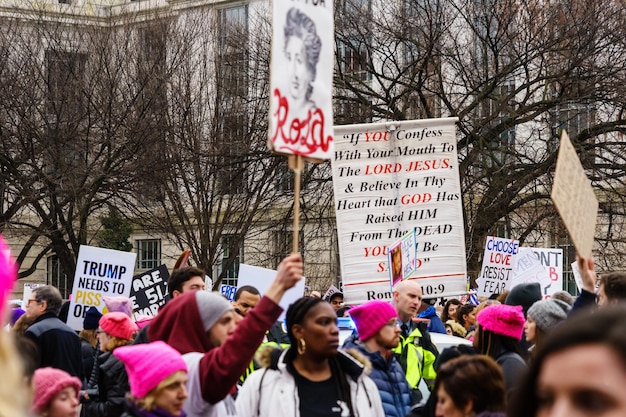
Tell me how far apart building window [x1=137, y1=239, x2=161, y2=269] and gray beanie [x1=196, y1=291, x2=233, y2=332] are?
128 feet

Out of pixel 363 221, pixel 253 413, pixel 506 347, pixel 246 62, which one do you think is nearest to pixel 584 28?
pixel 246 62

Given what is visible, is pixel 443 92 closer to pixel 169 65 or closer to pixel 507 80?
pixel 507 80

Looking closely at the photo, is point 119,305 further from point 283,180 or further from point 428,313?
point 283,180

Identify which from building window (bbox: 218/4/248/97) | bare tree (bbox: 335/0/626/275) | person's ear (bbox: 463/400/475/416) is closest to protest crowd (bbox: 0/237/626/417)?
person's ear (bbox: 463/400/475/416)

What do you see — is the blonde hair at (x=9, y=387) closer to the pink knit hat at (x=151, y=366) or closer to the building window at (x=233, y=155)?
the pink knit hat at (x=151, y=366)

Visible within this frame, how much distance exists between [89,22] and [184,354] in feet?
97.5

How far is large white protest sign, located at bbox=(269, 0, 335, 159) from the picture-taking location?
20.3 ft

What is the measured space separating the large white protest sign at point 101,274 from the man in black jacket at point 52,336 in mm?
4583

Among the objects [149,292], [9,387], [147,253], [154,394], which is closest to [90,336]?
[149,292]

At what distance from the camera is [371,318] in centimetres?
746

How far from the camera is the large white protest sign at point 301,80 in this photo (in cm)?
618

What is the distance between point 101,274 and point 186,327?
344 inches

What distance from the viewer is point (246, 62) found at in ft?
98.9

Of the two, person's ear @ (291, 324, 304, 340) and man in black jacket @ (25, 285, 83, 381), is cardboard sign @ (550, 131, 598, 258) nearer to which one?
person's ear @ (291, 324, 304, 340)
